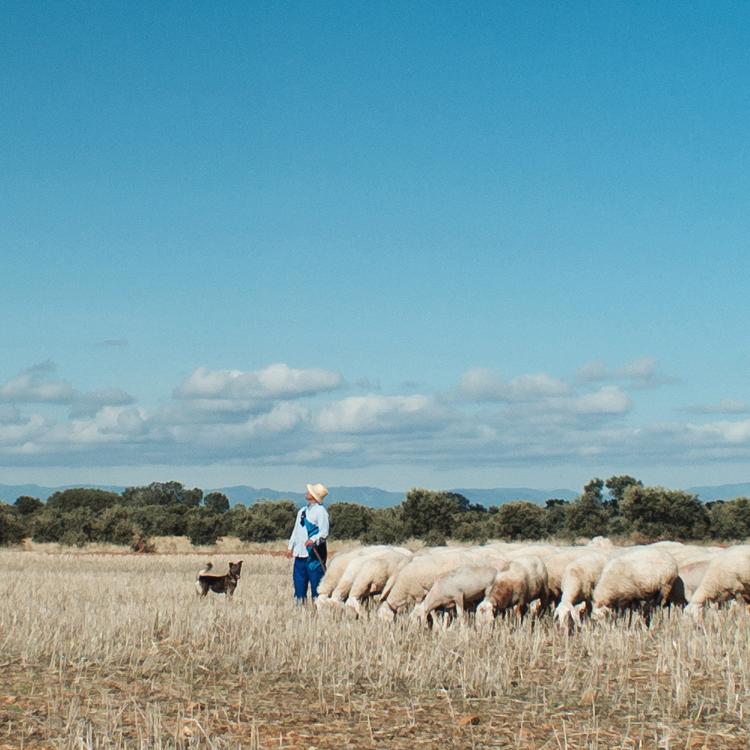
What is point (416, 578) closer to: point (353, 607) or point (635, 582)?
point (353, 607)

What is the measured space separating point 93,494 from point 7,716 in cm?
8717

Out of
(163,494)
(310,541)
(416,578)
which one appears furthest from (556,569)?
(163,494)

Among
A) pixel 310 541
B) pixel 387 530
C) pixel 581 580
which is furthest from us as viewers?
pixel 387 530

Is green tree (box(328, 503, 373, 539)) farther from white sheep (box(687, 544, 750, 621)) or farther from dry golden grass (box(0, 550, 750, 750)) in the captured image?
dry golden grass (box(0, 550, 750, 750))

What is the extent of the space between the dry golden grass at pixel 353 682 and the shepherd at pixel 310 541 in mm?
2115

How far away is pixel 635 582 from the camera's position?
52.3 feet

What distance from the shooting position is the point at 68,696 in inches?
384

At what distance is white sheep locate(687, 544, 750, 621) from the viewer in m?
16.5

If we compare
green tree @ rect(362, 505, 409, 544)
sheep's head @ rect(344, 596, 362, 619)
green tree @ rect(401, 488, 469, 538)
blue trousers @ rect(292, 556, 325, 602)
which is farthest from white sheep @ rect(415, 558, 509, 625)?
green tree @ rect(401, 488, 469, 538)

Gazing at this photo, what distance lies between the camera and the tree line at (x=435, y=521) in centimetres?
4897

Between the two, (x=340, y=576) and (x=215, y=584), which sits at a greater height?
(x=340, y=576)

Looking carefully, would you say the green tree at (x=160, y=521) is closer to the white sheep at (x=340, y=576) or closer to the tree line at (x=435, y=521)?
the tree line at (x=435, y=521)

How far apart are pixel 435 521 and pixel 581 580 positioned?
36571mm

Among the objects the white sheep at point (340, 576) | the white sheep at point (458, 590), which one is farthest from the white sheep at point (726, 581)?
the white sheep at point (340, 576)
